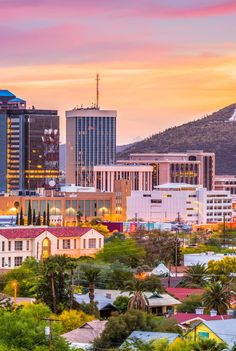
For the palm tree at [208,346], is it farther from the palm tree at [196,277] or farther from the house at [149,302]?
the palm tree at [196,277]

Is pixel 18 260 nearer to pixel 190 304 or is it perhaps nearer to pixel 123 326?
pixel 190 304

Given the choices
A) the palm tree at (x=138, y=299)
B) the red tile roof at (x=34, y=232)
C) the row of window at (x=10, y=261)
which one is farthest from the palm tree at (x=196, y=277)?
the red tile roof at (x=34, y=232)

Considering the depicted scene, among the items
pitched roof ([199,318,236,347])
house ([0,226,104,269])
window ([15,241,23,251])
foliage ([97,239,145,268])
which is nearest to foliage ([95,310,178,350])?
pitched roof ([199,318,236,347])

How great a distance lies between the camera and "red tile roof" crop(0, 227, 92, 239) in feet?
408

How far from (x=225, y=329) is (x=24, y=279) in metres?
34.5

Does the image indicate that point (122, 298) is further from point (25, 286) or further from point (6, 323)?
point (6, 323)

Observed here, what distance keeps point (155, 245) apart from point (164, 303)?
48577mm

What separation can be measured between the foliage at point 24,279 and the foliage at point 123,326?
17.9 metres

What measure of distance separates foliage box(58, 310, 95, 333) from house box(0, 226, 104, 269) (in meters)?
46.9

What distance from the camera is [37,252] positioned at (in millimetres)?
124625

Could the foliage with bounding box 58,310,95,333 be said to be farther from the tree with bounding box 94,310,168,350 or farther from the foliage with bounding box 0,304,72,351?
the foliage with bounding box 0,304,72,351

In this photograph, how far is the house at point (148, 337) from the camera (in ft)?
194

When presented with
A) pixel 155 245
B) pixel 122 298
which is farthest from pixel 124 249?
pixel 122 298

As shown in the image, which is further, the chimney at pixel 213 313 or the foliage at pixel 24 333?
the chimney at pixel 213 313
